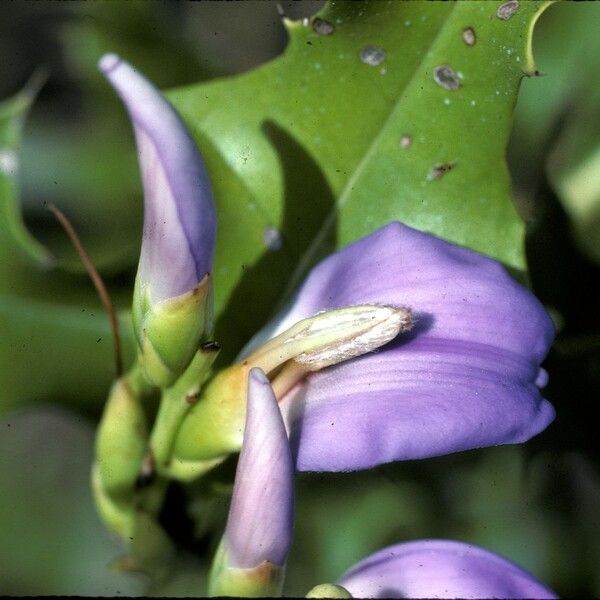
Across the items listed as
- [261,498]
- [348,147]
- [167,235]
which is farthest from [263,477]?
[348,147]

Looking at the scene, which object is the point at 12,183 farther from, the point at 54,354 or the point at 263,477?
the point at 263,477

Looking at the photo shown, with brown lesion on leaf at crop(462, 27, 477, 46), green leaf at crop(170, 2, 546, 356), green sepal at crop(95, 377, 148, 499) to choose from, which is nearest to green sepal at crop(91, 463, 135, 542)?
green sepal at crop(95, 377, 148, 499)

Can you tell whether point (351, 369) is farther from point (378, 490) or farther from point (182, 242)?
point (378, 490)

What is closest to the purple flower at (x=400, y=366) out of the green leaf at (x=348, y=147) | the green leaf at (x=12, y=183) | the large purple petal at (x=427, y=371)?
the large purple petal at (x=427, y=371)

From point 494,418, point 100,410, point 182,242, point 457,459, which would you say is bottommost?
point 457,459

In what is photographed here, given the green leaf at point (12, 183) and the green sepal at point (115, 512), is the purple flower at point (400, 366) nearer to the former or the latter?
the green sepal at point (115, 512)

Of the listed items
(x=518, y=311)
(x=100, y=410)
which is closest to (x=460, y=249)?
(x=518, y=311)
